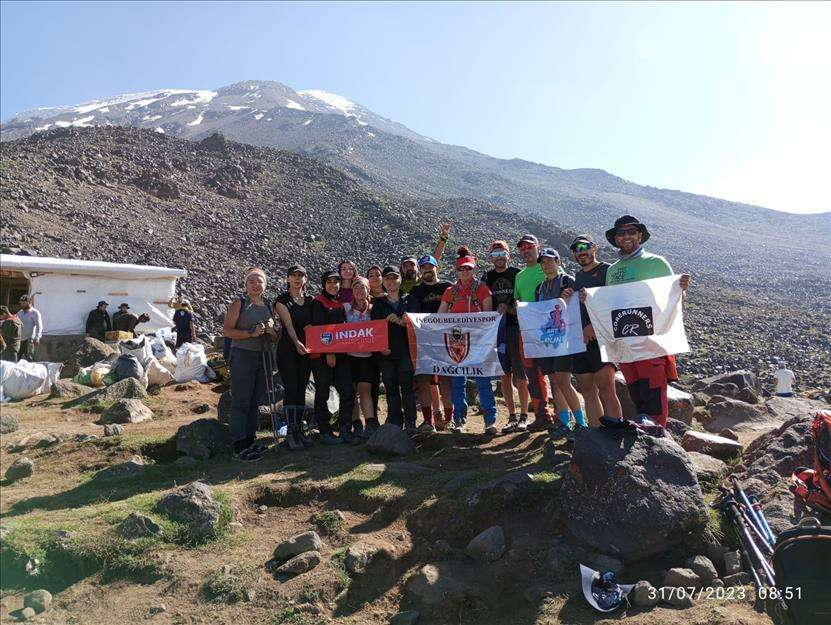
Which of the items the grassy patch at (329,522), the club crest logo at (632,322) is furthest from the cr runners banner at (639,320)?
the grassy patch at (329,522)

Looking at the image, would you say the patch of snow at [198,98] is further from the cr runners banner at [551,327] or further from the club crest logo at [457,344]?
the cr runners banner at [551,327]

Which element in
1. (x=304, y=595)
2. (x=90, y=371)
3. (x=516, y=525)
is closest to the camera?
(x=304, y=595)

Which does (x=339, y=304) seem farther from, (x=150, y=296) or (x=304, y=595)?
(x=150, y=296)

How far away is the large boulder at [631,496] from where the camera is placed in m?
4.25

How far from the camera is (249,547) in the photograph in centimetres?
461

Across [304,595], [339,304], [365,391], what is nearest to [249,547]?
[304,595]

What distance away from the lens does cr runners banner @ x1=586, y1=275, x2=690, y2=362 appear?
18.2 ft

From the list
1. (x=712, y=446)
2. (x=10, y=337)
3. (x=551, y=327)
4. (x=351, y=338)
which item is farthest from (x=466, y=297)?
(x=10, y=337)

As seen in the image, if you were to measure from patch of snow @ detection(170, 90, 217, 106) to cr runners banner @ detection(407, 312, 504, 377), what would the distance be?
156753 mm

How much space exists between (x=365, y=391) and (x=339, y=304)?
3.83 feet

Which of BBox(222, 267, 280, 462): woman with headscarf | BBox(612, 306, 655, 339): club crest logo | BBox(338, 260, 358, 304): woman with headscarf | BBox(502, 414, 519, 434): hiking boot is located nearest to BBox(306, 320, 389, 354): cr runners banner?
BBox(222, 267, 280, 462): woman with headscarf

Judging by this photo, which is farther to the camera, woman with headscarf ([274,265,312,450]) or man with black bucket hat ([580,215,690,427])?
woman with headscarf ([274,265,312,450])

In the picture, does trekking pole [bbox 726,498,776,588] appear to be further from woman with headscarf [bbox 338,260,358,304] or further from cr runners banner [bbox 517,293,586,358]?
woman with headscarf [bbox 338,260,358,304]

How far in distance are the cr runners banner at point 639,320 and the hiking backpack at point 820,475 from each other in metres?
1.45
